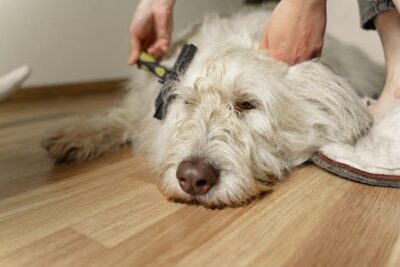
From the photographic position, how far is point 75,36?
9.23 ft

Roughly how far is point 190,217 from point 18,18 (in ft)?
6.77

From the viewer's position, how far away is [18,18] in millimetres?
2434

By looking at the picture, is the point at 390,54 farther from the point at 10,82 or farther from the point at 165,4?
the point at 10,82

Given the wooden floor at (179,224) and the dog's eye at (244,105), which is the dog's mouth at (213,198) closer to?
the wooden floor at (179,224)

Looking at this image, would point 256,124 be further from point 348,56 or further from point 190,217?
point 348,56

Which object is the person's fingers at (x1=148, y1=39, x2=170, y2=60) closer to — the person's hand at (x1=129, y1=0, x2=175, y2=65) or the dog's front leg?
the person's hand at (x1=129, y1=0, x2=175, y2=65)

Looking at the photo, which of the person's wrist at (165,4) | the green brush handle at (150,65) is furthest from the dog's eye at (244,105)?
the person's wrist at (165,4)

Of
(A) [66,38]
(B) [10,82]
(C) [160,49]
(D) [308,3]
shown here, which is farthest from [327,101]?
(A) [66,38]

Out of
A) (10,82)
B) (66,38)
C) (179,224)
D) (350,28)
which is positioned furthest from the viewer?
(66,38)

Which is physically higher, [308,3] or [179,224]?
[308,3]

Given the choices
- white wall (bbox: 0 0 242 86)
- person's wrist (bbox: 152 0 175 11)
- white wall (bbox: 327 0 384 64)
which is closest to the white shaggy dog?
person's wrist (bbox: 152 0 175 11)

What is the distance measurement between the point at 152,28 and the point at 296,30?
729 mm

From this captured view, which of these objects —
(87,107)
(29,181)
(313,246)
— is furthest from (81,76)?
(313,246)

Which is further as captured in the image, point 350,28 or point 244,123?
point 350,28
